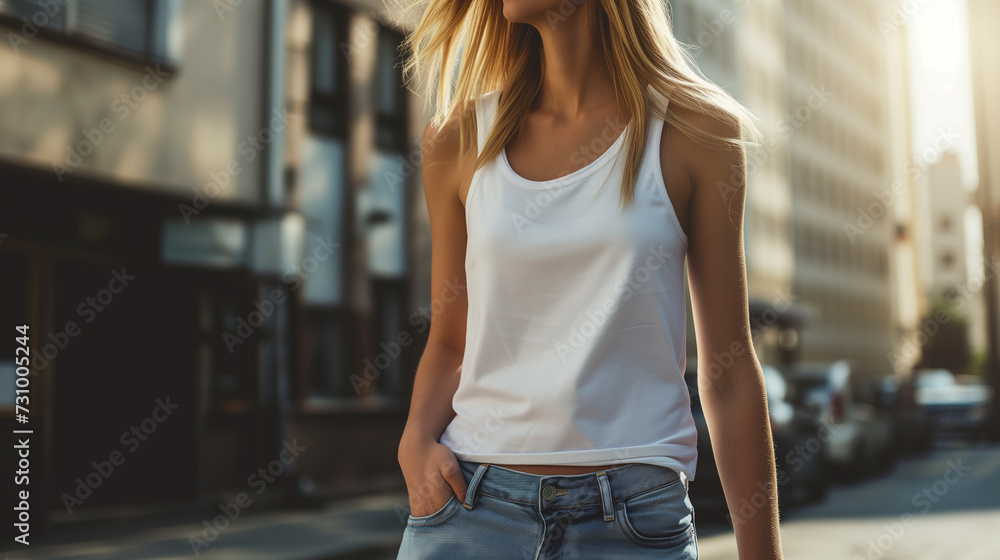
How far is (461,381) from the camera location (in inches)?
70.6

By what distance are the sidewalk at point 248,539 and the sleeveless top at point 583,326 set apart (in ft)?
21.9

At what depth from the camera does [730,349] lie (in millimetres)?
1718

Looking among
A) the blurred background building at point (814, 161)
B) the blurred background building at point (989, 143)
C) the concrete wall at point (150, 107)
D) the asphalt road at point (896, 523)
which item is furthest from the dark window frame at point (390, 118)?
the blurred background building at point (989, 143)

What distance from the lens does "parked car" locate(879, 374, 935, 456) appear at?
19266 millimetres

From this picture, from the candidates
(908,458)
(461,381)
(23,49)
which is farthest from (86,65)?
(908,458)

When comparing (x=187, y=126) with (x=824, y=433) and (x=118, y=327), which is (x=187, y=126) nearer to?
(x=118, y=327)

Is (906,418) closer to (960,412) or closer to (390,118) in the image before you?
(960,412)

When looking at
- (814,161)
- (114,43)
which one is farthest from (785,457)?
(814,161)

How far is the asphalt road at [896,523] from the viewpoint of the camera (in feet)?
28.2

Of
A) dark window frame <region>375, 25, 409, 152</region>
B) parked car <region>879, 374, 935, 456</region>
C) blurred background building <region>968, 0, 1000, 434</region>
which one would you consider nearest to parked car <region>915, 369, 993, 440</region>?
blurred background building <region>968, 0, 1000, 434</region>

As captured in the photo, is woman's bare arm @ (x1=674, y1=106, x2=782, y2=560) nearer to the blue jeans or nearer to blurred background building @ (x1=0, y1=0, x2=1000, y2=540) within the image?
the blue jeans

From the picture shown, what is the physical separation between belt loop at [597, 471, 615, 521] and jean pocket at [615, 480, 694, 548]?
0.4 inches

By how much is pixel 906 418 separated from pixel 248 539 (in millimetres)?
15814

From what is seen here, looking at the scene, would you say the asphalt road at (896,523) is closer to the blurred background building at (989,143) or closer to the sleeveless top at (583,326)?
the sleeveless top at (583,326)
